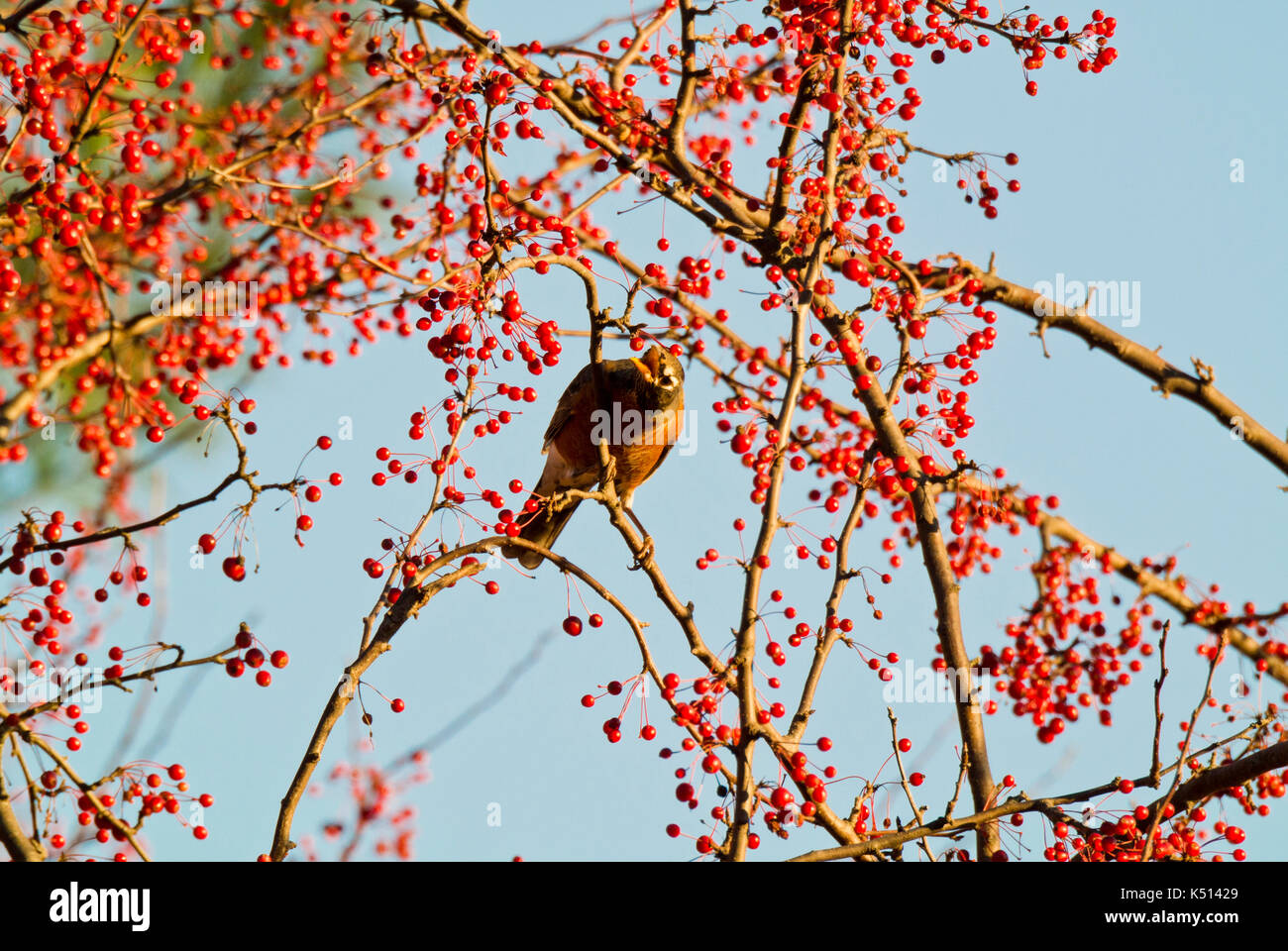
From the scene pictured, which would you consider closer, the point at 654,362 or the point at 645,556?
A: the point at 645,556

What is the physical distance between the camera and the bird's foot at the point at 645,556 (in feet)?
8.57

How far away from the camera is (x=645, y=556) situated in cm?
274

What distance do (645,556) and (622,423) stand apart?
1.67m

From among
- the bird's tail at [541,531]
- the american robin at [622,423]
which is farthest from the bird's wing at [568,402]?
the bird's tail at [541,531]

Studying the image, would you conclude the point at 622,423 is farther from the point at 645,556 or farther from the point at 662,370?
the point at 645,556

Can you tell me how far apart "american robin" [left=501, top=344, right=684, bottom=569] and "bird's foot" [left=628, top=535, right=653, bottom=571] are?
1.02m

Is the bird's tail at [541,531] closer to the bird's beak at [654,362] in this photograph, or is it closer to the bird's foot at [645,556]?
the bird's beak at [654,362]

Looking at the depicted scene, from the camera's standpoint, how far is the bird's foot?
8.57ft

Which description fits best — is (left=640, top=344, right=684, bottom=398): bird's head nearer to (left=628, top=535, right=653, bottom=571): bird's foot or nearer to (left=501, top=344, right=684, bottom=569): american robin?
(left=501, top=344, right=684, bottom=569): american robin

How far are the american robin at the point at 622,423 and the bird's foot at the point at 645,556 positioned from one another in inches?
40.3

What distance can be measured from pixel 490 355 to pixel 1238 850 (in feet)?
8.37

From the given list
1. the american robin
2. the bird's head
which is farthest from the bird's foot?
the bird's head

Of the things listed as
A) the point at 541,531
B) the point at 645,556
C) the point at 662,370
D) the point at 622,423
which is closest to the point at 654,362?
the point at 662,370
